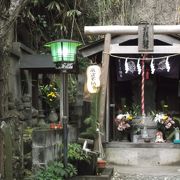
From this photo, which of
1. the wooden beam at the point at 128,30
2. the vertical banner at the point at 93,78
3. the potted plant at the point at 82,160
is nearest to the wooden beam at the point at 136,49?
the wooden beam at the point at 128,30

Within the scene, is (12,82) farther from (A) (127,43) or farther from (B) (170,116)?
(B) (170,116)

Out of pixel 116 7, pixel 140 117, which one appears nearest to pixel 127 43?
pixel 140 117

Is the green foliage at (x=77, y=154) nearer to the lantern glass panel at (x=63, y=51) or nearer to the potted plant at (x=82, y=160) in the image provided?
the potted plant at (x=82, y=160)

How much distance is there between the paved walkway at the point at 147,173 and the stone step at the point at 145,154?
47 centimetres

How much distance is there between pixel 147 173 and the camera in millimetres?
11828

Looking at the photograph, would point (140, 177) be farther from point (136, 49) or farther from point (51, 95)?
point (51, 95)

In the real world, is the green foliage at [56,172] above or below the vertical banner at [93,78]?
below

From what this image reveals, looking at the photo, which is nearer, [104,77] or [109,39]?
[104,77]

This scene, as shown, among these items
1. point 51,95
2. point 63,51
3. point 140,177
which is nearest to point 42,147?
point 63,51

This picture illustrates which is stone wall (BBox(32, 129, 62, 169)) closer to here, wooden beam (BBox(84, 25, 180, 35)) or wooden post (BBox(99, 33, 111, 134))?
wooden post (BBox(99, 33, 111, 134))

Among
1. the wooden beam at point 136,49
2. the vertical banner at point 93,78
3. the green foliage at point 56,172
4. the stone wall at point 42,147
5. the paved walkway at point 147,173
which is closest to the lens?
the green foliage at point 56,172

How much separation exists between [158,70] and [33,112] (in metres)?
5.24

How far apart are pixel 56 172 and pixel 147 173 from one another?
12.6 ft

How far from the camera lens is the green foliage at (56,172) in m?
8.44
